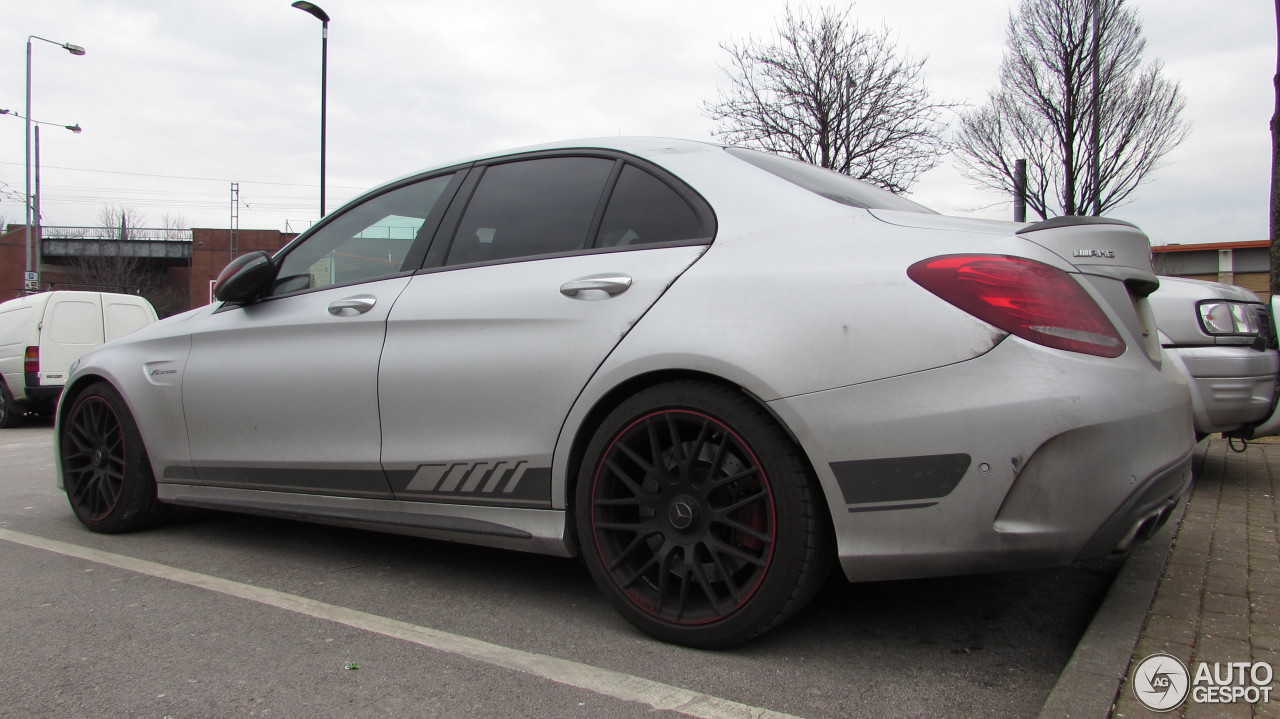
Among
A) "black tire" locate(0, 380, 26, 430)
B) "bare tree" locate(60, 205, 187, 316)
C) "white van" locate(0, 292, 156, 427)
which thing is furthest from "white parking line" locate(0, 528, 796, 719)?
"bare tree" locate(60, 205, 187, 316)

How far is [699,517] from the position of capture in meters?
2.43

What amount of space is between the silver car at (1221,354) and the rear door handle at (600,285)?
3.33m

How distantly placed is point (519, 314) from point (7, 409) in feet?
37.8

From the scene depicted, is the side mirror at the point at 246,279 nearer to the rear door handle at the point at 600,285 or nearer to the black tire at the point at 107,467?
the black tire at the point at 107,467

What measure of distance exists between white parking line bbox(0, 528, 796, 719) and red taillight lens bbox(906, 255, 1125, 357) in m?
1.09

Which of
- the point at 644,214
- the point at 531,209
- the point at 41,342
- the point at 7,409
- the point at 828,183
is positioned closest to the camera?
the point at 644,214

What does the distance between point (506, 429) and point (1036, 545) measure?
61.7 inches

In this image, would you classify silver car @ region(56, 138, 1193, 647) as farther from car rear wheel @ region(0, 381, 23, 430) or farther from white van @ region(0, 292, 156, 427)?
car rear wheel @ region(0, 381, 23, 430)

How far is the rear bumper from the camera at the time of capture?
2.05 metres

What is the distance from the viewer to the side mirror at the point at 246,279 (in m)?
3.62

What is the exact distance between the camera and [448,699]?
222 centimetres

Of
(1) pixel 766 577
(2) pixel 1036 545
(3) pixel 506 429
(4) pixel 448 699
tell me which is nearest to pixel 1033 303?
(2) pixel 1036 545

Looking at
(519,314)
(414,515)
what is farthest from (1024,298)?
(414,515)

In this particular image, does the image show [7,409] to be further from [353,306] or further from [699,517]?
[699,517]
